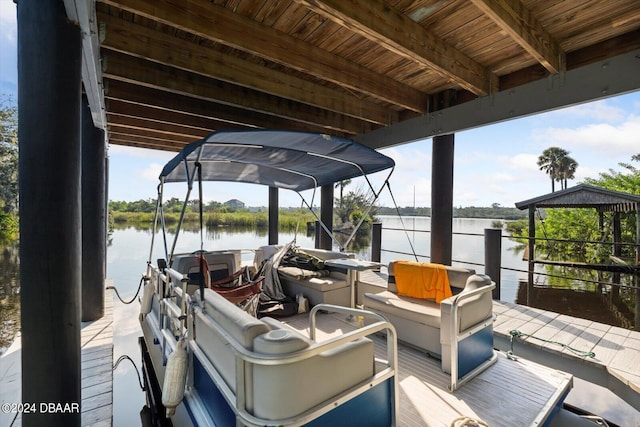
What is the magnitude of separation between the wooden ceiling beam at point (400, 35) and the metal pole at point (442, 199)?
1.06m

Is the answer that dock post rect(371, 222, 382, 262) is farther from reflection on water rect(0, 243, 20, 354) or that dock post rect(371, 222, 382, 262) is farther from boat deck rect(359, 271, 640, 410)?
reflection on water rect(0, 243, 20, 354)

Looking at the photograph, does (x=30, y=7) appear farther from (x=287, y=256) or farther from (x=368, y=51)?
(x=287, y=256)

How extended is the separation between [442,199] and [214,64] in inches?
135

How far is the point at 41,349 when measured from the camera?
149cm

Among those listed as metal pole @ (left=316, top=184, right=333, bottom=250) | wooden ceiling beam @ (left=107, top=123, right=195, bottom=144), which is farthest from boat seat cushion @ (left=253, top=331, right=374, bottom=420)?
metal pole @ (left=316, top=184, right=333, bottom=250)

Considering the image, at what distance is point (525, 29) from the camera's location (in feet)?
8.02

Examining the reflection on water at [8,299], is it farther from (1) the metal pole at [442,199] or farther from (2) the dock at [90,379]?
(1) the metal pole at [442,199]

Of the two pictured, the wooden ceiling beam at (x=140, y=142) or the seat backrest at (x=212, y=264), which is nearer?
the seat backrest at (x=212, y=264)

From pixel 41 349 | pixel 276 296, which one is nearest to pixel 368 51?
pixel 276 296

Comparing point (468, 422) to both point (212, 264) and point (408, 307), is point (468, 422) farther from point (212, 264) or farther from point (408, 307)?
point (212, 264)

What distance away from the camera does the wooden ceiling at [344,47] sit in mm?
2367

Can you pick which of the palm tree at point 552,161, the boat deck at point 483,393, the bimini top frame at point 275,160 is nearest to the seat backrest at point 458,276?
the boat deck at point 483,393

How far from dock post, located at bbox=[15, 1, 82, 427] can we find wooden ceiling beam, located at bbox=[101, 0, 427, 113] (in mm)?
886

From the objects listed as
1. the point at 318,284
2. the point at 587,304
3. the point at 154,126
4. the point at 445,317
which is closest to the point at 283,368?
the point at 445,317
